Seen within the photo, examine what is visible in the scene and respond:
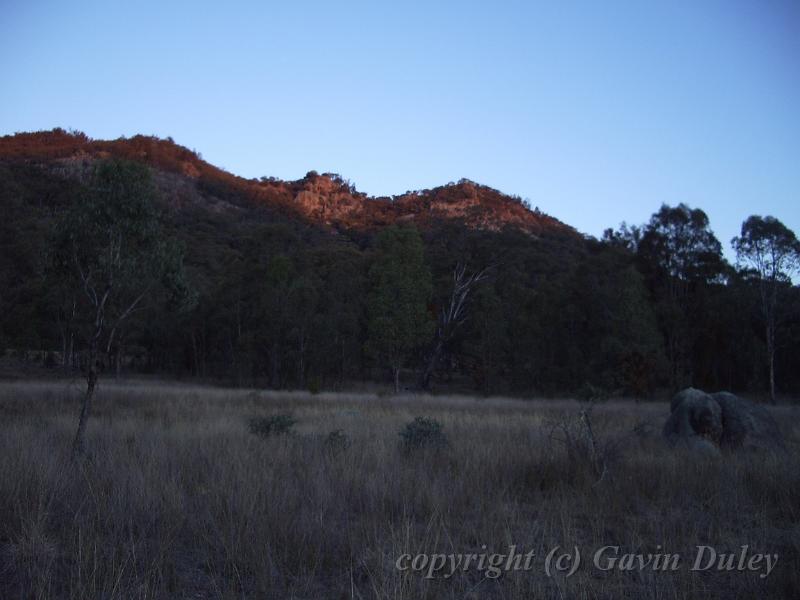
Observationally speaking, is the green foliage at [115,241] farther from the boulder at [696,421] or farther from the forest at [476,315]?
the forest at [476,315]

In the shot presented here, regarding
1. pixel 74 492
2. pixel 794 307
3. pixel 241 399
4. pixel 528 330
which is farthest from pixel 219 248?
pixel 74 492

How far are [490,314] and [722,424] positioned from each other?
25569 millimetres

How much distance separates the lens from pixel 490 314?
3706cm

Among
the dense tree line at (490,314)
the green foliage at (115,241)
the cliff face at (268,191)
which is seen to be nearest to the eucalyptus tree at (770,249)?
the dense tree line at (490,314)

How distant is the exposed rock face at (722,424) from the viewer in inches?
425

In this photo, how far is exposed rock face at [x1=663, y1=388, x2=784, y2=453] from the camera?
35.4 feet

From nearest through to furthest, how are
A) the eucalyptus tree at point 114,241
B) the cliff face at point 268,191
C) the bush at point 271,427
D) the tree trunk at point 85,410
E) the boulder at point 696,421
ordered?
the tree trunk at point 85,410 → the eucalyptus tree at point 114,241 → the boulder at point 696,421 → the bush at point 271,427 → the cliff face at point 268,191

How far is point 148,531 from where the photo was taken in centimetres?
460

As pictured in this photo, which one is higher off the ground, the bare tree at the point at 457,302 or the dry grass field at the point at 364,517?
the bare tree at the point at 457,302

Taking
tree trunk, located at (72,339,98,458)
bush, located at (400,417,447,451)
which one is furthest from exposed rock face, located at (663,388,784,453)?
tree trunk, located at (72,339,98,458)

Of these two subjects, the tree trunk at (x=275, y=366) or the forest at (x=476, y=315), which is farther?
the tree trunk at (x=275, y=366)

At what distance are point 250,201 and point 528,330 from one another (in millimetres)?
98810

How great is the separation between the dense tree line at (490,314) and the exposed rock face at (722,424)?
1718cm

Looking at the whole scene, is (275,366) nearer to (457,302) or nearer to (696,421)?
(457,302)
